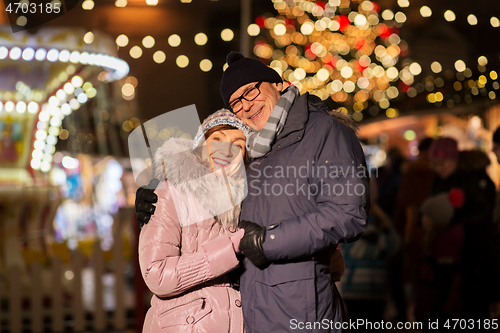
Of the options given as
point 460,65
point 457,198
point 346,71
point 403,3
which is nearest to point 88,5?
point 403,3

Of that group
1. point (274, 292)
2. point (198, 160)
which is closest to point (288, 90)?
point (198, 160)

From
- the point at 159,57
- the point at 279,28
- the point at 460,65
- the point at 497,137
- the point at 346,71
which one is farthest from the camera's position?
the point at 346,71

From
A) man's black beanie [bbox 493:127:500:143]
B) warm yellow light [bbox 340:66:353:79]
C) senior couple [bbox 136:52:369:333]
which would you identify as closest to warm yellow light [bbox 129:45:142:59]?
senior couple [bbox 136:52:369:333]

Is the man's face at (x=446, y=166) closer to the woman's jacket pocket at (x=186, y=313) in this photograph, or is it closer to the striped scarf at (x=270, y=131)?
the striped scarf at (x=270, y=131)

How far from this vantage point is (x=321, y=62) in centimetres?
664

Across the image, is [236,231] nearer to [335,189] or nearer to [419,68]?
[335,189]

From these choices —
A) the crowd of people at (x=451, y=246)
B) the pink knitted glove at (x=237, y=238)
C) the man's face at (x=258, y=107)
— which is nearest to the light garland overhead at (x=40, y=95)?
the crowd of people at (x=451, y=246)

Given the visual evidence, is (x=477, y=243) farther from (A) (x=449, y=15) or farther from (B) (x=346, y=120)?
(B) (x=346, y=120)

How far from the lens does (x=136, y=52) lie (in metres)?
3.58

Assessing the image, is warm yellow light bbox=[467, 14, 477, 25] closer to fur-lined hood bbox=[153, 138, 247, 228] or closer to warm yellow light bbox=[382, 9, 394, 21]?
warm yellow light bbox=[382, 9, 394, 21]

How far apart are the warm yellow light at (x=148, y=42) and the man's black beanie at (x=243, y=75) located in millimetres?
1452

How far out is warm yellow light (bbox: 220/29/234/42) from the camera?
3.93 m

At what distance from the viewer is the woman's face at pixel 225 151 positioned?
2.00 metres

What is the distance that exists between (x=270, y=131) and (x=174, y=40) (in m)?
1.92
